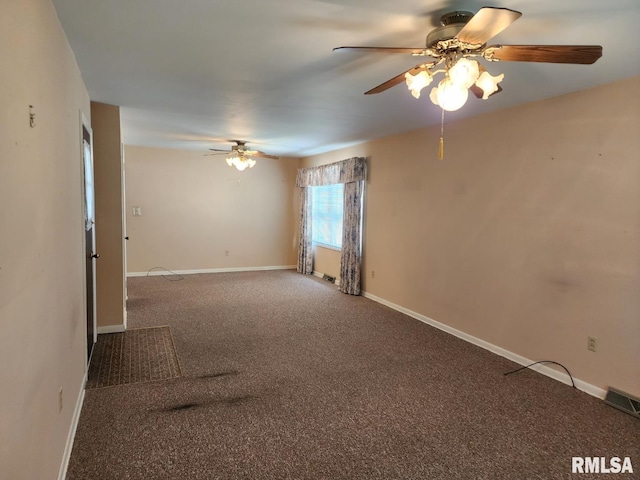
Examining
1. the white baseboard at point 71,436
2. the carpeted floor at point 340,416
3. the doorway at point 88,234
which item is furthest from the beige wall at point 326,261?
the white baseboard at point 71,436

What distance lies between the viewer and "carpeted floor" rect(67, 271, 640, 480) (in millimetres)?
2023

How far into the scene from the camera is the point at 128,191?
6648mm

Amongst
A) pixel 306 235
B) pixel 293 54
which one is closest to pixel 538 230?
pixel 293 54

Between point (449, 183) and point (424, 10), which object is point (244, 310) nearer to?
point (449, 183)

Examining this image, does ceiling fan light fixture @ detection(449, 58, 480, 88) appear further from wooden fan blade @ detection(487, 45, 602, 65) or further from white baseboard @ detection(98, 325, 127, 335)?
white baseboard @ detection(98, 325, 127, 335)

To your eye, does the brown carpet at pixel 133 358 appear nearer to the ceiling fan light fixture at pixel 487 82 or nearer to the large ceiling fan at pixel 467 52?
the large ceiling fan at pixel 467 52

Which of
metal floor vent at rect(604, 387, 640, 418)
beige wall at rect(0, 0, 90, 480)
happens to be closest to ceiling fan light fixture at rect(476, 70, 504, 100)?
beige wall at rect(0, 0, 90, 480)

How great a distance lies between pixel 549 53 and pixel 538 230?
1.94m

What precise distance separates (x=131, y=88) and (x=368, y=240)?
3.62 metres

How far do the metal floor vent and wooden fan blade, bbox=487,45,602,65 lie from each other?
91.6 inches

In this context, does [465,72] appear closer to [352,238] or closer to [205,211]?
[352,238]

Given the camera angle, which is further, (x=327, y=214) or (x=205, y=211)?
(x=205, y=211)

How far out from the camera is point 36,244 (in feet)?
4.90

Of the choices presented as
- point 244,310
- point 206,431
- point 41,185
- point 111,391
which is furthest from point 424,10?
point 244,310
